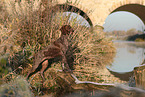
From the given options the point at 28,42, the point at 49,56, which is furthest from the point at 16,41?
the point at 49,56

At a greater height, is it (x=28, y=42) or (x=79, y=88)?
(x=28, y=42)

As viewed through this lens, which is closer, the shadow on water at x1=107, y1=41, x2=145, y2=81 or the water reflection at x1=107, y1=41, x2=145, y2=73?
the shadow on water at x1=107, y1=41, x2=145, y2=81

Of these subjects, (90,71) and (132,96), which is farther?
(90,71)

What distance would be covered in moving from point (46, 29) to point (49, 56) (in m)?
1.06

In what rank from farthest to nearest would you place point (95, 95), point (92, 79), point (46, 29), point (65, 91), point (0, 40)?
1. point (46, 29)
2. point (92, 79)
3. point (0, 40)
4. point (65, 91)
5. point (95, 95)

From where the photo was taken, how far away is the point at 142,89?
2.03m

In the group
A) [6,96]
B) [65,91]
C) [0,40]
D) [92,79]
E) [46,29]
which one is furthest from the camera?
[46,29]

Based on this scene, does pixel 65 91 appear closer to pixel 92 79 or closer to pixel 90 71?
pixel 92 79

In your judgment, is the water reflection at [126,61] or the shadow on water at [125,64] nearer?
the shadow on water at [125,64]

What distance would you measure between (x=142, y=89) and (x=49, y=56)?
144 cm

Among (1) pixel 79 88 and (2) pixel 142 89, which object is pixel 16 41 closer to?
(1) pixel 79 88

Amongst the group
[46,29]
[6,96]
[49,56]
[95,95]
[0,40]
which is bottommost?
[95,95]

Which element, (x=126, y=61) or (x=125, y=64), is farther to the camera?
(x=126, y=61)

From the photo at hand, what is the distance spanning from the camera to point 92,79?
3102mm
